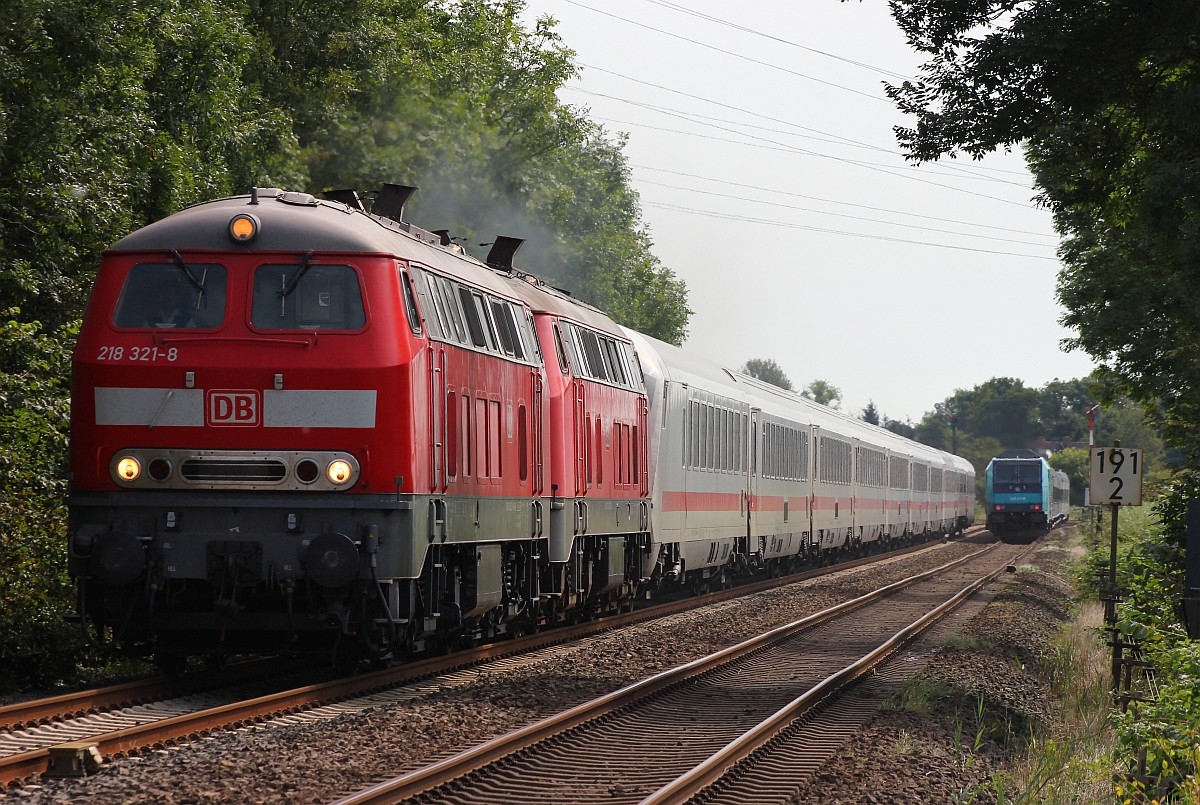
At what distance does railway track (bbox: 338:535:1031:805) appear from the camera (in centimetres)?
848

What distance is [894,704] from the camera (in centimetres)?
1263

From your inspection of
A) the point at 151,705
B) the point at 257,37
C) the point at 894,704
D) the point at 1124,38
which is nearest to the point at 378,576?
the point at 151,705

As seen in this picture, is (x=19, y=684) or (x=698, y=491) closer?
(x=19, y=684)

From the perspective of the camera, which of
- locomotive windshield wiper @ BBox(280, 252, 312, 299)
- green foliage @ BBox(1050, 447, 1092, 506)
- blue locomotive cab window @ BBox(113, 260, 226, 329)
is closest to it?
blue locomotive cab window @ BBox(113, 260, 226, 329)

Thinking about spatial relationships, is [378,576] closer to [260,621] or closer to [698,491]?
[260,621]

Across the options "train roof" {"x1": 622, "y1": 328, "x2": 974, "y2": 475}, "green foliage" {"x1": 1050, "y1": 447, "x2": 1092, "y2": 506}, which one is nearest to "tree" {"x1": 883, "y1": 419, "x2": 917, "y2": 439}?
"green foliage" {"x1": 1050, "y1": 447, "x2": 1092, "y2": 506}

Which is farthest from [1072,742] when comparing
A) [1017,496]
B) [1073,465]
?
[1073,465]

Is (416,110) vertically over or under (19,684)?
over

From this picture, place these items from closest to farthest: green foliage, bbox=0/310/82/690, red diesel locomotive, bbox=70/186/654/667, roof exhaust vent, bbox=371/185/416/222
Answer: red diesel locomotive, bbox=70/186/654/667 < green foliage, bbox=0/310/82/690 < roof exhaust vent, bbox=371/185/416/222

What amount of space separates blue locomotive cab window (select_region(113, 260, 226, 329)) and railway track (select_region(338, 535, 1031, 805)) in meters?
3.98

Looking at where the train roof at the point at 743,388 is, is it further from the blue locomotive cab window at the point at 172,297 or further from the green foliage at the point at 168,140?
the blue locomotive cab window at the point at 172,297

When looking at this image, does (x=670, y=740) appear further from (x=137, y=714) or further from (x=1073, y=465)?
(x=1073, y=465)

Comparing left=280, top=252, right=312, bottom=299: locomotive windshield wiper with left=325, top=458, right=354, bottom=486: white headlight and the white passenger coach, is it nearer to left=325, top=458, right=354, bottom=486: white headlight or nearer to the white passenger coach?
left=325, top=458, right=354, bottom=486: white headlight

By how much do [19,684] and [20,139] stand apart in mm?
7810
